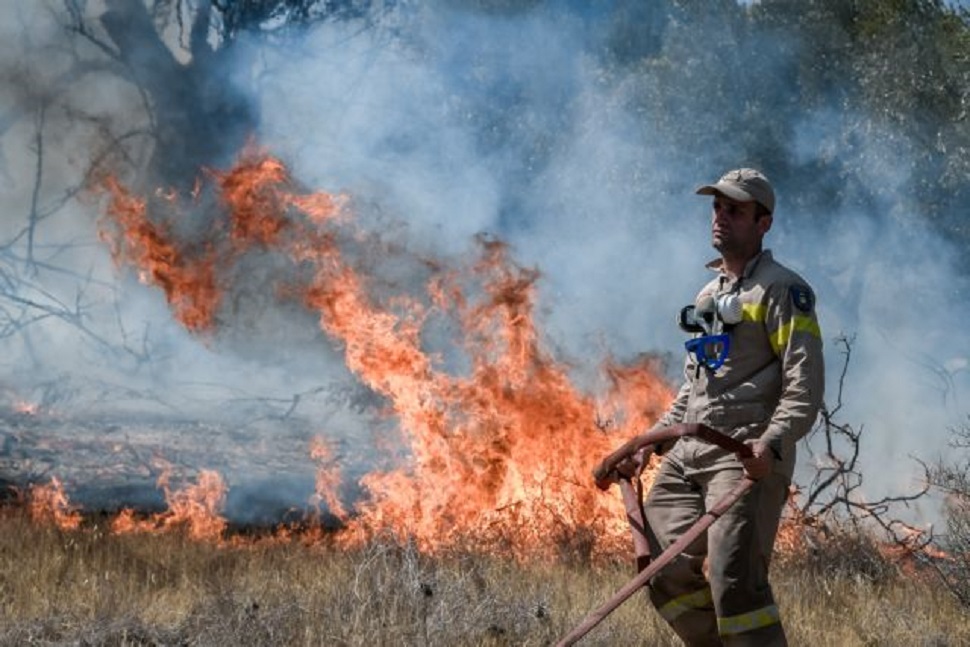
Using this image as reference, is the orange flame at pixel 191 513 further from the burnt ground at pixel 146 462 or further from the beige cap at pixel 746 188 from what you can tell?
the beige cap at pixel 746 188

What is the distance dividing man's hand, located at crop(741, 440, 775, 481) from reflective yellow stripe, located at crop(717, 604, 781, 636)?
0.47m

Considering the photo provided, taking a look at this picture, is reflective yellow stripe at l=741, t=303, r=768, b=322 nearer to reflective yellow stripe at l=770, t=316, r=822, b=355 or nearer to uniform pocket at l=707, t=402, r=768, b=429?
reflective yellow stripe at l=770, t=316, r=822, b=355

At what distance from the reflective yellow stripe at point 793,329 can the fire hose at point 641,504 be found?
14.6 inches

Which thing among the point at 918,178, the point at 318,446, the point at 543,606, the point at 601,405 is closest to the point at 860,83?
the point at 918,178

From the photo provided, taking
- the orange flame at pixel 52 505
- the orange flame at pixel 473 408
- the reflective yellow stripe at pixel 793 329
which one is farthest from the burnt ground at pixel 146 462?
the reflective yellow stripe at pixel 793 329

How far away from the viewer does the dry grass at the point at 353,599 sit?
15.3 ft

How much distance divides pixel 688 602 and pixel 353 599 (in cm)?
156

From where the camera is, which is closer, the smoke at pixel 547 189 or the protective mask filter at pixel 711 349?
the protective mask filter at pixel 711 349

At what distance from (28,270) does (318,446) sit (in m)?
4.59

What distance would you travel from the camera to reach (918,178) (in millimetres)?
16281

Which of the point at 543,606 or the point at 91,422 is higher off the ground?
the point at 91,422

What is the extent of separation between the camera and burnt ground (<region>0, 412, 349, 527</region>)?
831cm

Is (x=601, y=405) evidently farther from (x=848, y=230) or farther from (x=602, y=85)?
(x=848, y=230)

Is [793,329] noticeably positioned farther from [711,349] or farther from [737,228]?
[737,228]
